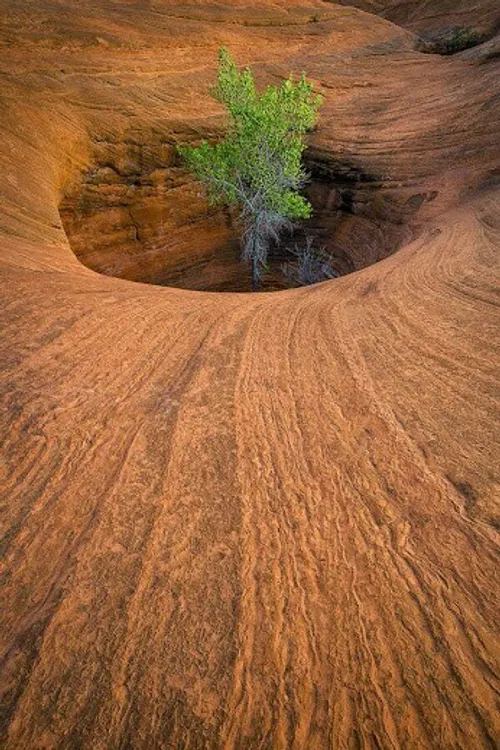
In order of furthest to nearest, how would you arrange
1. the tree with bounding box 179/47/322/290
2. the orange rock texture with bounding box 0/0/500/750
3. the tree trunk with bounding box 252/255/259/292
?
the tree trunk with bounding box 252/255/259/292, the tree with bounding box 179/47/322/290, the orange rock texture with bounding box 0/0/500/750

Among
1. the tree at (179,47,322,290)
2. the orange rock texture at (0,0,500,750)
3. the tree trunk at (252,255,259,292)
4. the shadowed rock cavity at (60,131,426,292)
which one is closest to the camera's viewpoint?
the orange rock texture at (0,0,500,750)

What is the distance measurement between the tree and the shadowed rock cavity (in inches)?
46.5

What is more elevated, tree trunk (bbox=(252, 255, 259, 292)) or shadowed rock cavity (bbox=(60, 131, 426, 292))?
shadowed rock cavity (bbox=(60, 131, 426, 292))

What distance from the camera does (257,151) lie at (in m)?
11.5

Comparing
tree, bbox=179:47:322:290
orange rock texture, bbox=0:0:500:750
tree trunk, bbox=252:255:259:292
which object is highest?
tree, bbox=179:47:322:290

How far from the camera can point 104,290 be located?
12.1 feet

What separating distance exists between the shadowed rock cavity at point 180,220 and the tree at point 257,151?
1181mm

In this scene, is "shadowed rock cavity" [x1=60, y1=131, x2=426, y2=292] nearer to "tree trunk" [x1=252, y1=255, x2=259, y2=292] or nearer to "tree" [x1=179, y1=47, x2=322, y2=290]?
"tree trunk" [x1=252, y1=255, x2=259, y2=292]

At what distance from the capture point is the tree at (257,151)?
35.1 ft

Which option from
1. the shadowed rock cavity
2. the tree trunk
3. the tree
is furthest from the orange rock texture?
the tree trunk

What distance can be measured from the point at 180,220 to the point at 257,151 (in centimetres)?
342

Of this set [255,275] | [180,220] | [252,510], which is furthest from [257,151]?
[252,510]

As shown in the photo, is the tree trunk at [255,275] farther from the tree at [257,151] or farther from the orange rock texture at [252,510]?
the orange rock texture at [252,510]

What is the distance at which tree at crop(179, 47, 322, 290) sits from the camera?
1070cm
